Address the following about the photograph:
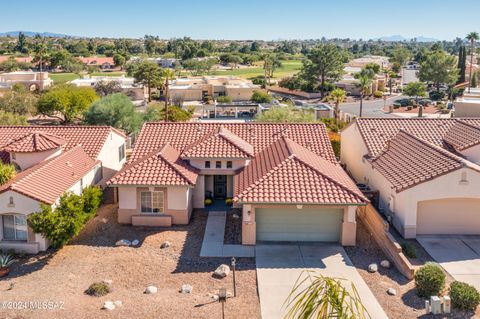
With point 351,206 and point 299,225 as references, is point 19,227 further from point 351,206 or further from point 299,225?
point 351,206

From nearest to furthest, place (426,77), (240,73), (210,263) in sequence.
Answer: (210,263) → (426,77) → (240,73)

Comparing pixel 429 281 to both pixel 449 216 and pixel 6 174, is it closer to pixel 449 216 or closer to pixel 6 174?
pixel 449 216

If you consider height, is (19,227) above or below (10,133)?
below

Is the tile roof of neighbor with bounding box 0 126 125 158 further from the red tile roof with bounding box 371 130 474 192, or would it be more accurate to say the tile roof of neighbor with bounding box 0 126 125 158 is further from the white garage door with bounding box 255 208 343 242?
the red tile roof with bounding box 371 130 474 192

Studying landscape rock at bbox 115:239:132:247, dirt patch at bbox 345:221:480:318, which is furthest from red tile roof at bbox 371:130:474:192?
landscape rock at bbox 115:239:132:247

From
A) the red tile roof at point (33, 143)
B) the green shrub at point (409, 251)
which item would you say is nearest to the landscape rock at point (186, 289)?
the green shrub at point (409, 251)

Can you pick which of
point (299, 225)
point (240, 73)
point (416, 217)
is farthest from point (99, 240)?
point (240, 73)
